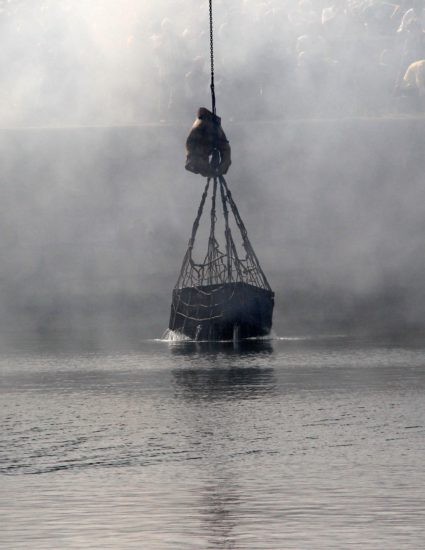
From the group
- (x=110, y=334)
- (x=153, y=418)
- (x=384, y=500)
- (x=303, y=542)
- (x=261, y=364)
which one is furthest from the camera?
(x=110, y=334)

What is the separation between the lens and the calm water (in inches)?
1812

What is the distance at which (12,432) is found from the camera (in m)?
73.0

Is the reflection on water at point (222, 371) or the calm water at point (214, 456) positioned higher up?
the reflection on water at point (222, 371)

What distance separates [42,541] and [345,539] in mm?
8386

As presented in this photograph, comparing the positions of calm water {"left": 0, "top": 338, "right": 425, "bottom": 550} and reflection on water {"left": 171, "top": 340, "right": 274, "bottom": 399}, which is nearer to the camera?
calm water {"left": 0, "top": 338, "right": 425, "bottom": 550}

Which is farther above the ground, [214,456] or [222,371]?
[222,371]

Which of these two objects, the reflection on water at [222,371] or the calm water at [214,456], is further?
the reflection on water at [222,371]

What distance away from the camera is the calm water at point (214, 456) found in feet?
151

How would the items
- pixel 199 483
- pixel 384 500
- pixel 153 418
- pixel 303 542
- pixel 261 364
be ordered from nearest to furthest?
pixel 303 542 < pixel 384 500 < pixel 199 483 < pixel 153 418 < pixel 261 364

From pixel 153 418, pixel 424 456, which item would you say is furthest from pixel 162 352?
pixel 424 456

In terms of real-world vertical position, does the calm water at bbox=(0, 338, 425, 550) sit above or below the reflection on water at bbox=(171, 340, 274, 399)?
Answer: below

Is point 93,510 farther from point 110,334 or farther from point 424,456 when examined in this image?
point 110,334

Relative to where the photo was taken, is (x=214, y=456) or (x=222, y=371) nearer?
(x=214, y=456)

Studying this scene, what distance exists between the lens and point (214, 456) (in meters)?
63.5
